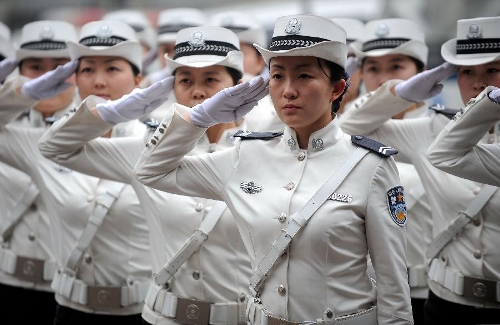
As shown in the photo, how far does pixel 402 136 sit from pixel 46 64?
2.71 m

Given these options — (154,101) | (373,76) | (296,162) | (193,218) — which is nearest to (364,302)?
(296,162)

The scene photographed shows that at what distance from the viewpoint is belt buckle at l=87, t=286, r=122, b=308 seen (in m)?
5.79

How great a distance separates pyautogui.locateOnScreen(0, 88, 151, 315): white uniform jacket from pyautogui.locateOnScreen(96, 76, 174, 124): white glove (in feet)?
2.43

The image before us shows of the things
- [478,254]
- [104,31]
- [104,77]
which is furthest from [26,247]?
[478,254]

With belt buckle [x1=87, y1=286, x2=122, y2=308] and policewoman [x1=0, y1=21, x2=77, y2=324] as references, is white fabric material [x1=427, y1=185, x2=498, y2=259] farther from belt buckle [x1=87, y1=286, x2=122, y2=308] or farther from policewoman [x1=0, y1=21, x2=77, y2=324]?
policewoman [x1=0, y1=21, x2=77, y2=324]

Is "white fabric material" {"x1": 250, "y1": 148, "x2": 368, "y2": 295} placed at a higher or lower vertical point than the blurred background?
lower

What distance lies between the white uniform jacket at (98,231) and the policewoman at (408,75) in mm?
1462

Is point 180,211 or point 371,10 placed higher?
point 371,10

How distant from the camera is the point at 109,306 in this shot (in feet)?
19.0

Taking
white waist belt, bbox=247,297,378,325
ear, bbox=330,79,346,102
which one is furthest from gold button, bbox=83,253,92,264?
ear, bbox=330,79,346,102

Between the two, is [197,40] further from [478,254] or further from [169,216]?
[478,254]

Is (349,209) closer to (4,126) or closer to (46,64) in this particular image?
(4,126)

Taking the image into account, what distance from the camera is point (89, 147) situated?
Result: 5.40 metres

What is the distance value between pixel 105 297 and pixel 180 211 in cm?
91
